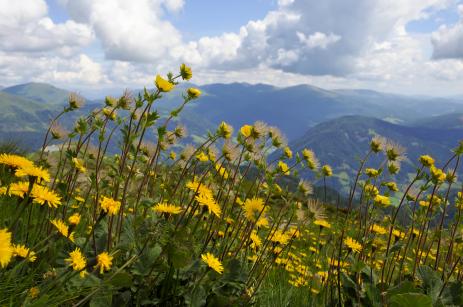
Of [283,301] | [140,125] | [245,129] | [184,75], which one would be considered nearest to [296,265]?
[283,301]

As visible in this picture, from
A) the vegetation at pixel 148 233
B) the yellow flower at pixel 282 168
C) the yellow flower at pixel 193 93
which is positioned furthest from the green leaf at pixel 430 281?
the yellow flower at pixel 193 93

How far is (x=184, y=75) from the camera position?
3439mm

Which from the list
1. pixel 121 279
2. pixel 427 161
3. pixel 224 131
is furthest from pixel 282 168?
pixel 121 279

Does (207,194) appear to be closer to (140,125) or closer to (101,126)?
(140,125)

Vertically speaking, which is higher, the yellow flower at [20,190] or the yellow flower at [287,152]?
the yellow flower at [20,190]

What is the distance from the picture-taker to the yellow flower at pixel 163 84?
282cm

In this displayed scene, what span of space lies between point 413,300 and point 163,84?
236 centimetres

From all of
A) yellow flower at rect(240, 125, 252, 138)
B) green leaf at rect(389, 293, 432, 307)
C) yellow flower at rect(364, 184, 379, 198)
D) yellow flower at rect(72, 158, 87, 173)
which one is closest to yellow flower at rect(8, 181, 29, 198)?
yellow flower at rect(72, 158, 87, 173)

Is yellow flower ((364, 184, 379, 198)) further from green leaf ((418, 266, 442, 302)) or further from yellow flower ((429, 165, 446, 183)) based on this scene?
green leaf ((418, 266, 442, 302))

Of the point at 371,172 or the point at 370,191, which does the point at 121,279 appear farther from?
the point at 371,172

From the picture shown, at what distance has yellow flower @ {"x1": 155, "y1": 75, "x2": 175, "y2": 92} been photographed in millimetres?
2816

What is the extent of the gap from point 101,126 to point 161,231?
38.2 inches

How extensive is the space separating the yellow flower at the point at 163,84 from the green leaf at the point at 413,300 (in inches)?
87.7

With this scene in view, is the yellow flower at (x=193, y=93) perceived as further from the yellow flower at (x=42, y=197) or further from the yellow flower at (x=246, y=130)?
the yellow flower at (x=42, y=197)
